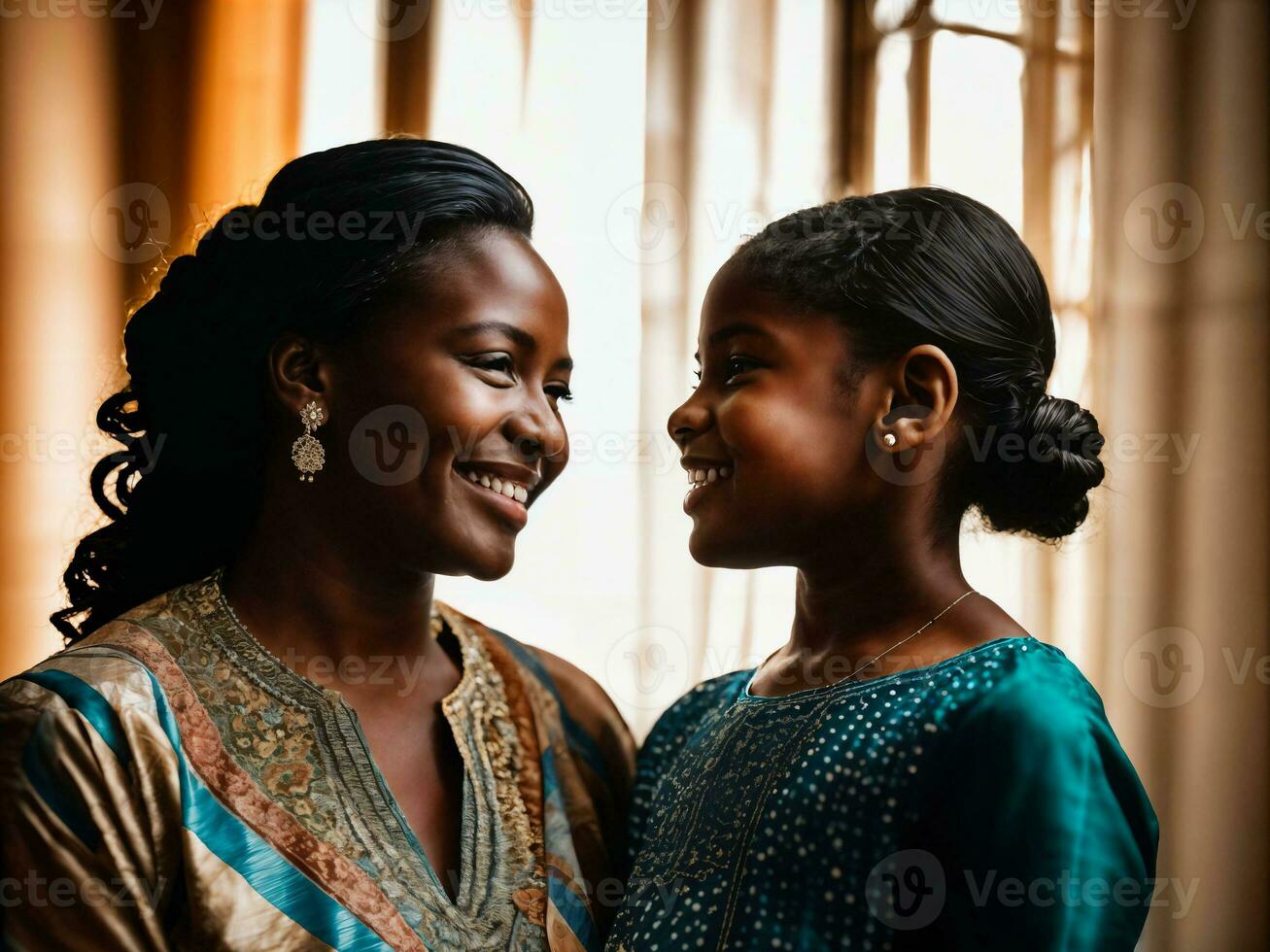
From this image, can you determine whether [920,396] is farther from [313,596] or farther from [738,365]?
[313,596]

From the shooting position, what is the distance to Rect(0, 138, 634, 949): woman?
1.07 meters

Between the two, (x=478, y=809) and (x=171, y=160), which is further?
(x=171, y=160)

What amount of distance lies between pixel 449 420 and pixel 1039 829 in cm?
67

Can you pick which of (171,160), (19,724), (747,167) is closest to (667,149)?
(747,167)

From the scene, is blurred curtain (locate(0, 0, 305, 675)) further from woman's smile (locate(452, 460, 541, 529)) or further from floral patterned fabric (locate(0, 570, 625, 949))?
woman's smile (locate(452, 460, 541, 529))

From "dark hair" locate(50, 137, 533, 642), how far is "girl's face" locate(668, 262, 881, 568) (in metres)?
0.35

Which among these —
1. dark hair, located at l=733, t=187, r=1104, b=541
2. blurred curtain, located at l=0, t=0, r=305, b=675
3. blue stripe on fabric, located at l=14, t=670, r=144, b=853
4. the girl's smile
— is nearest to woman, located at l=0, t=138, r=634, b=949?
blue stripe on fabric, located at l=14, t=670, r=144, b=853

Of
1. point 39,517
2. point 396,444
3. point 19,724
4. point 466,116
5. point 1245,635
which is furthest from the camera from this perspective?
point 466,116

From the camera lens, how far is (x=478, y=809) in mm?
1241

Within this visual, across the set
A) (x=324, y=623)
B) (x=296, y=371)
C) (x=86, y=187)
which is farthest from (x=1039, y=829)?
(x=86, y=187)

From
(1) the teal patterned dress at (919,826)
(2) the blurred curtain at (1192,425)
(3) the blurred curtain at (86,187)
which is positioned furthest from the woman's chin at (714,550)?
(3) the blurred curtain at (86,187)

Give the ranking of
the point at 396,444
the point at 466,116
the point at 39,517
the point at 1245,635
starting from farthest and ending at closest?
the point at 466,116 < the point at 39,517 < the point at 1245,635 < the point at 396,444

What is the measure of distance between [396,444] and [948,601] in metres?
0.58

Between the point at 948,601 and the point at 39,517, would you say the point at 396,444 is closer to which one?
the point at 948,601
